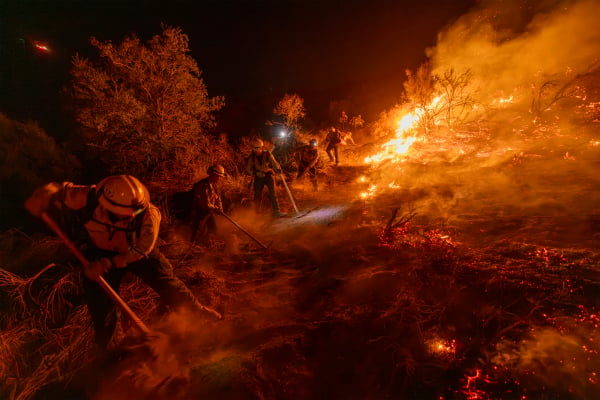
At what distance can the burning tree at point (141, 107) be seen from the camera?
30.5 feet

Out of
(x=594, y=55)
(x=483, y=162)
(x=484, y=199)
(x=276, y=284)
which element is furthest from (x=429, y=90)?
(x=276, y=284)

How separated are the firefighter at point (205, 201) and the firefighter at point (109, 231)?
2.45 meters

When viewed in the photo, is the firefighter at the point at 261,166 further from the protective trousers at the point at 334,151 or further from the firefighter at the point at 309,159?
the protective trousers at the point at 334,151

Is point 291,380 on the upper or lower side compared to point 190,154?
lower

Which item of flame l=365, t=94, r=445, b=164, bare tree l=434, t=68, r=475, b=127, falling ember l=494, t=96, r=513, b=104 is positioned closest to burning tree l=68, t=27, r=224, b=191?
flame l=365, t=94, r=445, b=164

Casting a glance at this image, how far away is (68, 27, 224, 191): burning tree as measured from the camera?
9.30 metres

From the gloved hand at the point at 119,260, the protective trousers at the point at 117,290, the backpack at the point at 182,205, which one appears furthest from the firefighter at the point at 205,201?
the gloved hand at the point at 119,260

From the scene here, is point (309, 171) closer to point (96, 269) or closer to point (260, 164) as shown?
point (260, 164)

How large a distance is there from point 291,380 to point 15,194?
29.7ft

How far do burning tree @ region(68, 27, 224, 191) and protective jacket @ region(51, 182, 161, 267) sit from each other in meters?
6.05

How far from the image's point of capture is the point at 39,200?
9.10 feet

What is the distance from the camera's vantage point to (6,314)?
11.3 ft

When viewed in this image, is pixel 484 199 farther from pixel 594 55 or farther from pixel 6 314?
pixel 594 55

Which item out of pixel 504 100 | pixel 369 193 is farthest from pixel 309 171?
pixel 504 100
